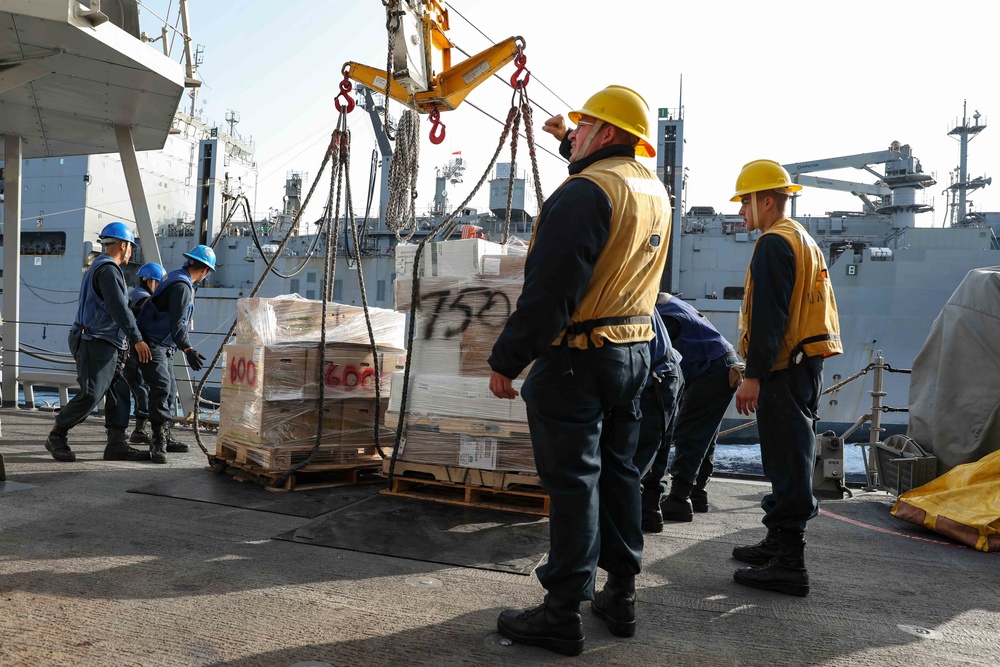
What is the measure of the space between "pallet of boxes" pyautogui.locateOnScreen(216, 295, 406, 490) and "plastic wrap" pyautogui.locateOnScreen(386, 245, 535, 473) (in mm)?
496

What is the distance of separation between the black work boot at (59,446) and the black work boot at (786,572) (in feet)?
16.1

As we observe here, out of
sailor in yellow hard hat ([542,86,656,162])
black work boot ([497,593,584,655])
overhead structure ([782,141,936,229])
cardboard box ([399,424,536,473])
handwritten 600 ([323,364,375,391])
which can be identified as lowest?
black work boot ([497,593,584,655])

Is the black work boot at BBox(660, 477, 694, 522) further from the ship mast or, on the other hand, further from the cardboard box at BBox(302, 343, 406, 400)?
the ship mast

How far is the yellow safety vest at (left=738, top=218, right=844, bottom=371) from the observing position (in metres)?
2.79

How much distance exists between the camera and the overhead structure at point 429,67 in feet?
16.7

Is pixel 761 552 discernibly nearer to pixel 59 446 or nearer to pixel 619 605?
pixel 619 605

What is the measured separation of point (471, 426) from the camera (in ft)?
12.7

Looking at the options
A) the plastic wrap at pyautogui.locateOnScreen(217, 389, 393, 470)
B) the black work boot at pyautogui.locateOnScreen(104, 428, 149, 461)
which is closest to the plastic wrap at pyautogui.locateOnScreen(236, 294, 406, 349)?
the plastic wrap at pyautogui.locateOnScreen(217, 389, 393, 470)

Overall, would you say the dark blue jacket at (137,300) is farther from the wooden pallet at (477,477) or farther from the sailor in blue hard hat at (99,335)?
the wooden pallet at (477,477)

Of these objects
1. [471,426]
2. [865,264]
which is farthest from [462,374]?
[865,264]

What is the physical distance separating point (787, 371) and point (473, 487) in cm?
195

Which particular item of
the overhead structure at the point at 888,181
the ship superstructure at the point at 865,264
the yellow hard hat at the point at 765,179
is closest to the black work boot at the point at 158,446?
the yellow hard hat at the point at 765,179

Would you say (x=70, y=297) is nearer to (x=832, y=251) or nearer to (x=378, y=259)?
(x=378, y=259)

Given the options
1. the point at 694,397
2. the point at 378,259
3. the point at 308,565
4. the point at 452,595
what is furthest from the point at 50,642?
the point at 378,259
